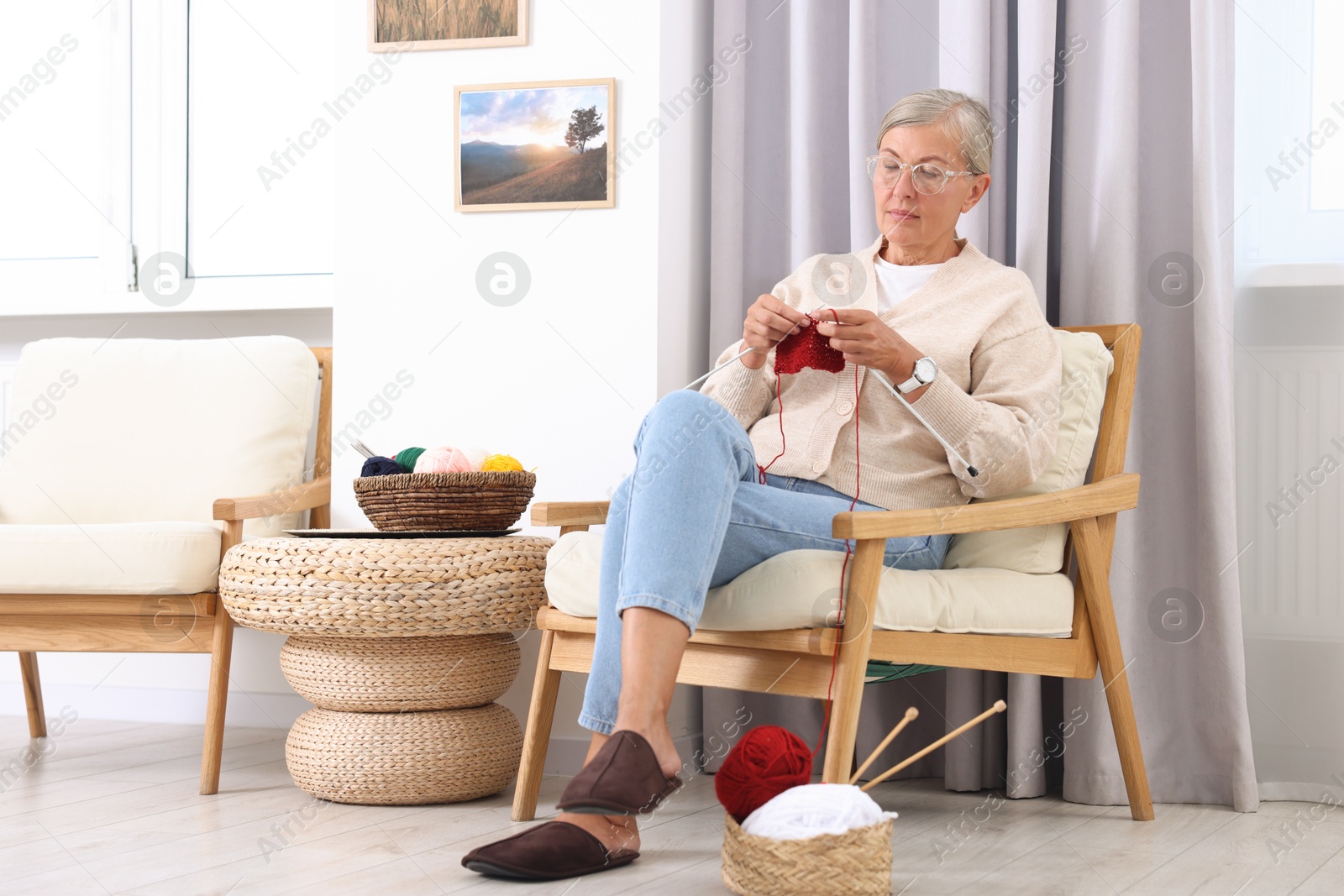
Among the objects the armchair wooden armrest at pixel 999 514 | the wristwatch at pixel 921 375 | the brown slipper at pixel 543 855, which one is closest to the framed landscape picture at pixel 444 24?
the wristwatch at pixel 921 375

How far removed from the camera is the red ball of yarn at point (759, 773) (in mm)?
1358

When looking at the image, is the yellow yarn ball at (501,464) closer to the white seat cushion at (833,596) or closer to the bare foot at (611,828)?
the white seat cushion at (833,596)

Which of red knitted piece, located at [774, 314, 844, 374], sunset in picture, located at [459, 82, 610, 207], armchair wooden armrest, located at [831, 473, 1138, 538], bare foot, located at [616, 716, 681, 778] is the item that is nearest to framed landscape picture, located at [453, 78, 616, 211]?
sunset in picture, located at [459, 82, 610, 207]

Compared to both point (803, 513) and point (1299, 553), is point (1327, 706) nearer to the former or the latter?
point (1299, 553)

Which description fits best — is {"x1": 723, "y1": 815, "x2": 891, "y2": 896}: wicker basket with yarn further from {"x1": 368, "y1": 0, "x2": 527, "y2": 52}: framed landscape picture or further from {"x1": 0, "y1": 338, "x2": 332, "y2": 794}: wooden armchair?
{"x1": 368, "y1": 0, "x2": 527, "y2": 52}: framed landscape picture

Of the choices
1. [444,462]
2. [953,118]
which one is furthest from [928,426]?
[444,462]

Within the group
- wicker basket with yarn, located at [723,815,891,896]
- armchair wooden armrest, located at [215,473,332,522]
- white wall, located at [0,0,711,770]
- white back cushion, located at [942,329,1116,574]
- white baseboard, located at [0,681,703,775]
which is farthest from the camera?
white baseboard, located at [0,681,703,775]

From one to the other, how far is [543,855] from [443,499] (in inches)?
26.8

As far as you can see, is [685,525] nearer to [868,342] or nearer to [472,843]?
[868,342]

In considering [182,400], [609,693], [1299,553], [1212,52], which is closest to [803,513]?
[609,693]

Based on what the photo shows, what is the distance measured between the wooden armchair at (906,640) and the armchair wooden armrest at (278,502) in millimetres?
547

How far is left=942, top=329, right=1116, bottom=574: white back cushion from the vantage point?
1.75 metres

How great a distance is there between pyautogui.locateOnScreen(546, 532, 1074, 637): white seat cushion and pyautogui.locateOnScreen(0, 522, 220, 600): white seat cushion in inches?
25.7

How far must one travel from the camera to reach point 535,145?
221 cm
